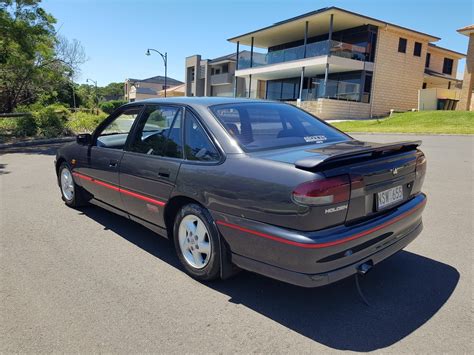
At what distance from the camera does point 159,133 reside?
12.8ft

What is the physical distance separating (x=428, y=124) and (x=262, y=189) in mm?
20046

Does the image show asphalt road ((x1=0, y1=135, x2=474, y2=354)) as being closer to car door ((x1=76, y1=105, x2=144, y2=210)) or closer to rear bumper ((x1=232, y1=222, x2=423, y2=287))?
rear bumper ((x1=232, y1=222, x2=423, y2=287))

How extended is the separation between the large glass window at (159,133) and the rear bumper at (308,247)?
976 mm

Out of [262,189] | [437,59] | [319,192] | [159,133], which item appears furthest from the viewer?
[437,59]

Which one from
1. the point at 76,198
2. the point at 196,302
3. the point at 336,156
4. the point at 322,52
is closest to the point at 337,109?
the point at 322,52

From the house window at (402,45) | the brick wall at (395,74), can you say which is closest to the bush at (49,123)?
the brick wall at (395,74)

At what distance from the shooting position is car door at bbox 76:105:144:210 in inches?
170

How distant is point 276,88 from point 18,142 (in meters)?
26.4

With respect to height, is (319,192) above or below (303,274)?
above

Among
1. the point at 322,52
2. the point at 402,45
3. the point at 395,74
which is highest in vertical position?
the point at 402,45

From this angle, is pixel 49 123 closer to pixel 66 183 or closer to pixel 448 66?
pixel 66 183

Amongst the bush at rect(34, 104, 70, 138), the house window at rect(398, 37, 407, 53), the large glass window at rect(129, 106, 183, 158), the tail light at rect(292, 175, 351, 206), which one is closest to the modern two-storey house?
the house window at rect(398, 37, 407, 53)

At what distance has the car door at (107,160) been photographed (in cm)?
433

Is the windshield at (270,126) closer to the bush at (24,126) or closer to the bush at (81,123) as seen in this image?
the bush at (24,126)
